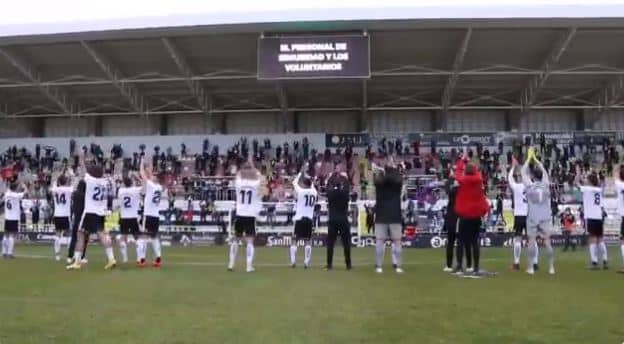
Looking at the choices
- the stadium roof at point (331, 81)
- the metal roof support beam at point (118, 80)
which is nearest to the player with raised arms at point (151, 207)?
the stadium roof at point (331, 81)

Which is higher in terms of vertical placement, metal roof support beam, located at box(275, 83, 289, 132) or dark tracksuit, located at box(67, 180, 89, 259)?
metal roof support beam, located at box(275, 83, 289, 132)

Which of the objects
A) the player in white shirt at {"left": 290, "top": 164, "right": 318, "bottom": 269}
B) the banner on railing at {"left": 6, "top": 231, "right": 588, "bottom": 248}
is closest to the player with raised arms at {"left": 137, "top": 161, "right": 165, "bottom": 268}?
the player in white shirt at {"left": 290, "top": 164, "right": 318, "bottom": 269}

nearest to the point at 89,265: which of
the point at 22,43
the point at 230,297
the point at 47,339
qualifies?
the point at 230,297

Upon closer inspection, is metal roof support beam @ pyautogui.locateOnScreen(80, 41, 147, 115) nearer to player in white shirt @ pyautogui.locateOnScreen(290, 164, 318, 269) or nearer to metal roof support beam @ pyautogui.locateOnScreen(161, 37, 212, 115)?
metal roof support beam @ pyautogui.locateOnScreen(161, 37, 212, 115)

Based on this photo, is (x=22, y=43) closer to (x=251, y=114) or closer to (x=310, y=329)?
(x=251, y=114)

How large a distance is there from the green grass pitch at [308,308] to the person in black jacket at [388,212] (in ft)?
3.84

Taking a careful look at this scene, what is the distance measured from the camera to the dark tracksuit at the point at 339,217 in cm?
1455

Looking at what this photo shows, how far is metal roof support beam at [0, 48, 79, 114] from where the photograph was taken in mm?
35231

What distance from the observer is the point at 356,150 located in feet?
137

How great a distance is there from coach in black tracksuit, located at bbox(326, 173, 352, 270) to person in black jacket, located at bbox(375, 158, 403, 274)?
32.3 inches

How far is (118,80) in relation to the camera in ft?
120

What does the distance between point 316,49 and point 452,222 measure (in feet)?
62.9

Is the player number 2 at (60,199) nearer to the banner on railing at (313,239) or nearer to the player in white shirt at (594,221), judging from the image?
the banner on railing at (313,239)

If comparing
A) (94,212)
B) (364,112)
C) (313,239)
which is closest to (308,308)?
(94,212)
